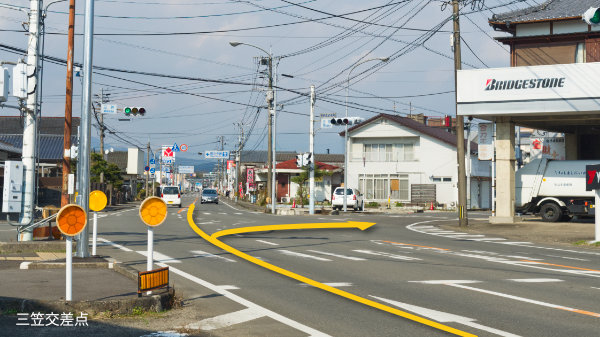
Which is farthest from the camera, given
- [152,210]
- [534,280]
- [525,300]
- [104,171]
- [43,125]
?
[43,125]

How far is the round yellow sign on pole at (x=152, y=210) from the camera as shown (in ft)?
26.8

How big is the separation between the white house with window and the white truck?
81.1 ft

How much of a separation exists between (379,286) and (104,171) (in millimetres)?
47136

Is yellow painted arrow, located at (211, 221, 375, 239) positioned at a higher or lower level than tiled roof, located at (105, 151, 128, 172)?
lower

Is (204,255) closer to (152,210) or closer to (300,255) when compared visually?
(300,255)

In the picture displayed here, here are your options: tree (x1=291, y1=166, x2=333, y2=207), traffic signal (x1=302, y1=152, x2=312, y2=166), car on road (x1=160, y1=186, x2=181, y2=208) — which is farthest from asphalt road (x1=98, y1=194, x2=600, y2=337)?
tree (x1=291, y1=166, x2=333, y2=207)

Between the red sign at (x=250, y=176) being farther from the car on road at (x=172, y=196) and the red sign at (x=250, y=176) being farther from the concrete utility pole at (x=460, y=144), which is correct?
the concrete utility pole at (x=460, y=144)

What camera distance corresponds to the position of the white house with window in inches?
2176

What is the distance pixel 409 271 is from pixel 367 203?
42.8 m

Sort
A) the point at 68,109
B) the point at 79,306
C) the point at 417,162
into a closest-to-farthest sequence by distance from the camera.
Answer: the point at 79,306
the point at 68,109
the point at 417,162

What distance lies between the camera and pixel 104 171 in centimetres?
5366

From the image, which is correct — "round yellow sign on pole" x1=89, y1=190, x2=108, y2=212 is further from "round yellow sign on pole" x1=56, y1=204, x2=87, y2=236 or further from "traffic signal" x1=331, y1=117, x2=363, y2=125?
"traffic signal" x1=331, y1=117, x2=363, y2=125

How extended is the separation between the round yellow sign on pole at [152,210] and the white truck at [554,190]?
24.6 metres

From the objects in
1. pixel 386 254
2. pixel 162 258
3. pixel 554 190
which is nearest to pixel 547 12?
pixel 554 190
